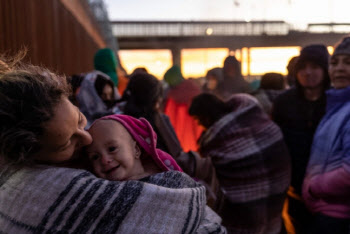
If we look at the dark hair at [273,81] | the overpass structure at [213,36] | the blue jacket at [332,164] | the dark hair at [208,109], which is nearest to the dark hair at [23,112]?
the blue jacket at [332,164]

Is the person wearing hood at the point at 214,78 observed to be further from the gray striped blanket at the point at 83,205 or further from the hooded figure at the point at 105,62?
the gray striped blanket at the point at 83,205

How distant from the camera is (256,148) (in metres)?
3.06

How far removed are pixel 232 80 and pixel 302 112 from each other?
9.06 feet

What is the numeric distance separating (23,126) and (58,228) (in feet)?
1.04

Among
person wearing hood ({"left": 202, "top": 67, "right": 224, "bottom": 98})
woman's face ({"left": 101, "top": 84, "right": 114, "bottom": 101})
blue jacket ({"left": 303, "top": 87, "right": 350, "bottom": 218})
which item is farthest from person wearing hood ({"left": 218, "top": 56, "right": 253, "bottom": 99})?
blue jacket ({"left": 303, "top": 87, "right": 350, "bottom": 218})

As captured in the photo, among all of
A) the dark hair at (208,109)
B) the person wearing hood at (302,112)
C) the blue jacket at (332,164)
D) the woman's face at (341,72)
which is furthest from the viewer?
the person wearing hood at (302,112)

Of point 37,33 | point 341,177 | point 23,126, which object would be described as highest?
point 37,33

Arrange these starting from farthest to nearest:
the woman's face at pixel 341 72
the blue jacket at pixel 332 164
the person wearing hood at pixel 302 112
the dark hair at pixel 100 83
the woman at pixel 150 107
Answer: the dark hair at pixel 100 83 < the person wearing hood at pixel 302 112 < the woman at pixel 150 107 < the woman's face at pixel 341 72 < the blue jacket at pixel 332 164

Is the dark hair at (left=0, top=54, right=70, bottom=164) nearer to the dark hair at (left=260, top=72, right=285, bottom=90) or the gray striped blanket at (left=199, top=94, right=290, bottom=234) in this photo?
the gray striped blanket at (left=199, top=94, right=290, bottom=234)

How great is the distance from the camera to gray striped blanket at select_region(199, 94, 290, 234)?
10.1 feet

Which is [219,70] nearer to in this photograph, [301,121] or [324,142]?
[301,121]

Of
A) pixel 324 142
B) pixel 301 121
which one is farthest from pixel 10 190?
pixel 301 121

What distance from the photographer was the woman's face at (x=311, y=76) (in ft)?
11.3

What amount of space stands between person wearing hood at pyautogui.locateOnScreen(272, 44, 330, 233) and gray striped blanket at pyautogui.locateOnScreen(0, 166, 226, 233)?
7.33 feet
